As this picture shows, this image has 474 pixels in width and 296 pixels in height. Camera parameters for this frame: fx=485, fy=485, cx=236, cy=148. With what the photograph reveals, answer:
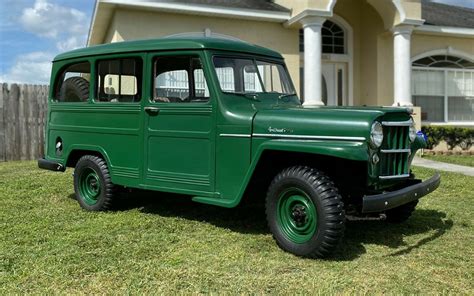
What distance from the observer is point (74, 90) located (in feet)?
21.5

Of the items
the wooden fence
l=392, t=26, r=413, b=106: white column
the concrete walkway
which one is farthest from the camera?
l=392, t=26, r=413, b=106: white column

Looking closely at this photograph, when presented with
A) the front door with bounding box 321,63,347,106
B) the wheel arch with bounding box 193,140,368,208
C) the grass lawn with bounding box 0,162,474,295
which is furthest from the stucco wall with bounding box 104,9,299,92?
the wheel arch with bounding box 193,140,368,208

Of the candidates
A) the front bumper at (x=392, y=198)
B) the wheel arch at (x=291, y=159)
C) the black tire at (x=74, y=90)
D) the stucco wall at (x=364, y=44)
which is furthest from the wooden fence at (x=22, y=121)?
the front bumper at (x=392, y=198)

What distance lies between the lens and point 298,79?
12977 millimetres

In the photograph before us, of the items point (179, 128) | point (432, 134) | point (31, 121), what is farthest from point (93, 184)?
point (432, 134)

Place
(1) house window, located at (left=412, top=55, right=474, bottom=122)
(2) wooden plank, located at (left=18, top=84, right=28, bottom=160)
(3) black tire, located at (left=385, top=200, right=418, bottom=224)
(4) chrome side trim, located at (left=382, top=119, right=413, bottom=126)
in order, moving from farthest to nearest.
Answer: (1) house window, located at (left=412, top=55, right=474, bottom=122), (2) wooden plank, located at (left=18, top=84, right=28, bottom=160), (3) black tire, located at (left=385, top=200, right=418, bottom=224), (4) chrome side trim, located at (left=382, top=119, right=413, bottom=126)

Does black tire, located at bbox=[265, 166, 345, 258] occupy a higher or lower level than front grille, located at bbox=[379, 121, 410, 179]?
lower

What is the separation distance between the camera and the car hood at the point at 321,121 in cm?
420

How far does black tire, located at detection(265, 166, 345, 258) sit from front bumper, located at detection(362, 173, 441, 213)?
0.77 feet

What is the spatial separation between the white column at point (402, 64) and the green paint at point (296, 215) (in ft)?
30.7

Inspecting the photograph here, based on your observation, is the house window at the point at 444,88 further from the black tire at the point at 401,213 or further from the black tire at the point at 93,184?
the black tire at the point at 93,184

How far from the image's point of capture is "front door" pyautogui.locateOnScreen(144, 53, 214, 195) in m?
5.13

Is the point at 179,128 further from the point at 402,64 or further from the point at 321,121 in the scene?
the point at 402,64

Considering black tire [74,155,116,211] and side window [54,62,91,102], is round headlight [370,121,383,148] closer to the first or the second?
black tire [74,155,116,211]
